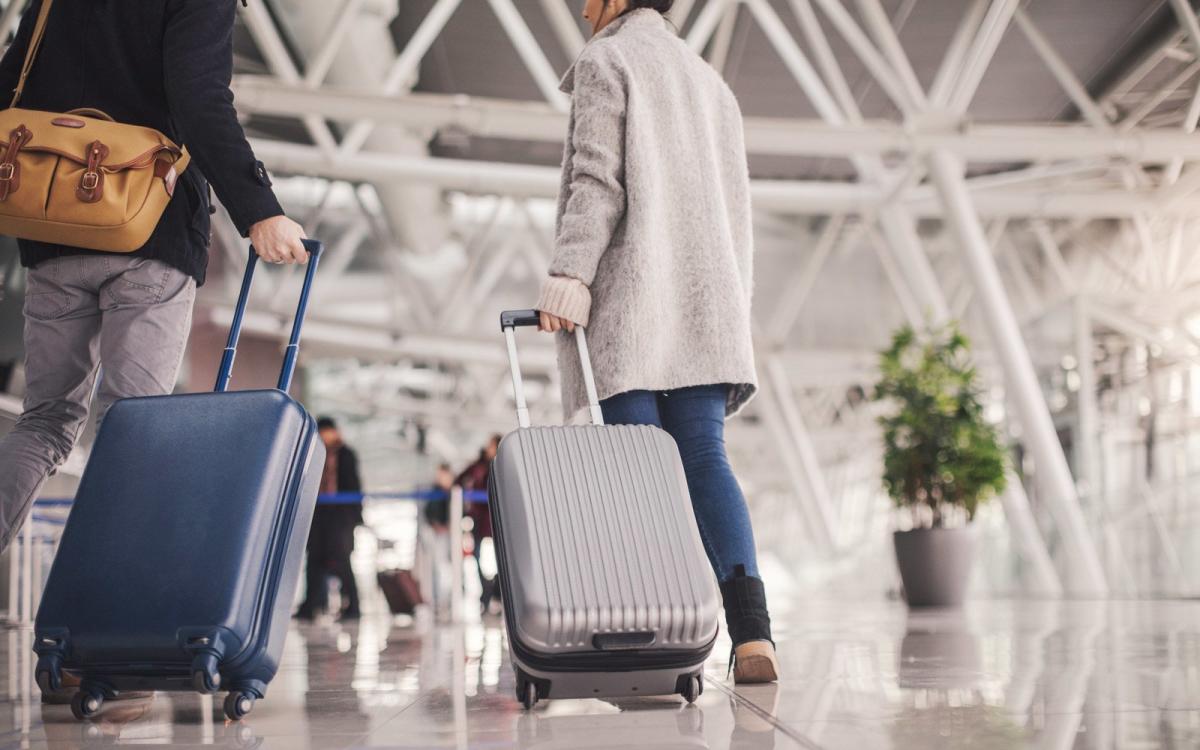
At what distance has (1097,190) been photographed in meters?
A: 24.2

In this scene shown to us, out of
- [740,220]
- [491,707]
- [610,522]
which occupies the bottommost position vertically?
[491,707]

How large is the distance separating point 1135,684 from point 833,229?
2094 cm

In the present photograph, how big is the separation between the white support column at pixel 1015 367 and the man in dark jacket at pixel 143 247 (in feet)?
40.8

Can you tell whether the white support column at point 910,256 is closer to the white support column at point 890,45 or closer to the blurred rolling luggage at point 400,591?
the white support column at point 890,45

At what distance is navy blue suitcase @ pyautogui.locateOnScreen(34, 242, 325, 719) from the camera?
2.48 metres

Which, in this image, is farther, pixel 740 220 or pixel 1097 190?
pixel 1097 190

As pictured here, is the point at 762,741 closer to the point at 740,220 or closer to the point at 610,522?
the point at 610,522

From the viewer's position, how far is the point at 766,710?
99.8 inches

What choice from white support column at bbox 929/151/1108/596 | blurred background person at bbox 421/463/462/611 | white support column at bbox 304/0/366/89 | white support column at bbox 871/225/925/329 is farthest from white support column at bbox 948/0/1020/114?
white support column at bbox 871/225/925/329

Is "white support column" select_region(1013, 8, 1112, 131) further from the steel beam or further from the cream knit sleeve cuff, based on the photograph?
the cream knit sleeve cuff

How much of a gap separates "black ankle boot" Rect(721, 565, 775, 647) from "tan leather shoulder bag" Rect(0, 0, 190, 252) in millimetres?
1798

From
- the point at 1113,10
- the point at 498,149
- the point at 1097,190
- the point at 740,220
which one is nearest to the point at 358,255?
the point at 498,149

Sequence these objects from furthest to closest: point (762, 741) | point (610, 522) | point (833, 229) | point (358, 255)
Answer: point (358, 255)
point (833, 229)
point (610, 522)
point (762, 741)

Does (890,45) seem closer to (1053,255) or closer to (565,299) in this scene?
(565,299)
